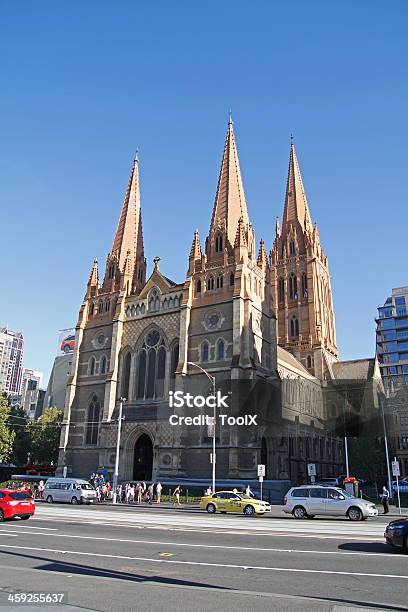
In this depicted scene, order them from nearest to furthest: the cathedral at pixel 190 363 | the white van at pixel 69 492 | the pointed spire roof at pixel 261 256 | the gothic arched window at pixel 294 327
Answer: the white van at pixel 69 492
the cathedral at pixel 190 363
the pointed spire roof at pixel 261 256
the gothic arched window at pixel 294 327

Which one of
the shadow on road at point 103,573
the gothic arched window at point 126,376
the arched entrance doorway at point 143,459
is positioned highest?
the gothic arched window at point 126,376

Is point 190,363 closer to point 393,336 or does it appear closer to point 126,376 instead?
point 126,376

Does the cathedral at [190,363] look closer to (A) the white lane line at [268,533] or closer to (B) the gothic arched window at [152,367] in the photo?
(B) the gothic arched window at [152,367]

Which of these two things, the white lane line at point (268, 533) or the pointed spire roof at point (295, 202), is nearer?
the white lane line at point (268, 533)

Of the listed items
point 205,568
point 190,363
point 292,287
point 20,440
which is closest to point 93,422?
point 190,363

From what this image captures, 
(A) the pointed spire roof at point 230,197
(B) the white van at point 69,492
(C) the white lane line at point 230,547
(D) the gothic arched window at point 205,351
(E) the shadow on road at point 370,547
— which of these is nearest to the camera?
(C) the white lane line at point 230,547

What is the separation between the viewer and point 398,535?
1180 cm

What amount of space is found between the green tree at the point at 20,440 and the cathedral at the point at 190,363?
16949 millimetres

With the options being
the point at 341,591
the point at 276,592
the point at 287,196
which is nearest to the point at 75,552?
the point at 276,592

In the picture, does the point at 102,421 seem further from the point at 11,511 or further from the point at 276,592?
the point at 276,592

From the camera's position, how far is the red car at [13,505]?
19.1 m

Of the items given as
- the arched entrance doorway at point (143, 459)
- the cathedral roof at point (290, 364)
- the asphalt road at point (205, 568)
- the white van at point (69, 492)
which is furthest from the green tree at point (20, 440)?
the asphalt road at point (205, 568)

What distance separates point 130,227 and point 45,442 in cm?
2863

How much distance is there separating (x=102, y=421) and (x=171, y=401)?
318 inches
